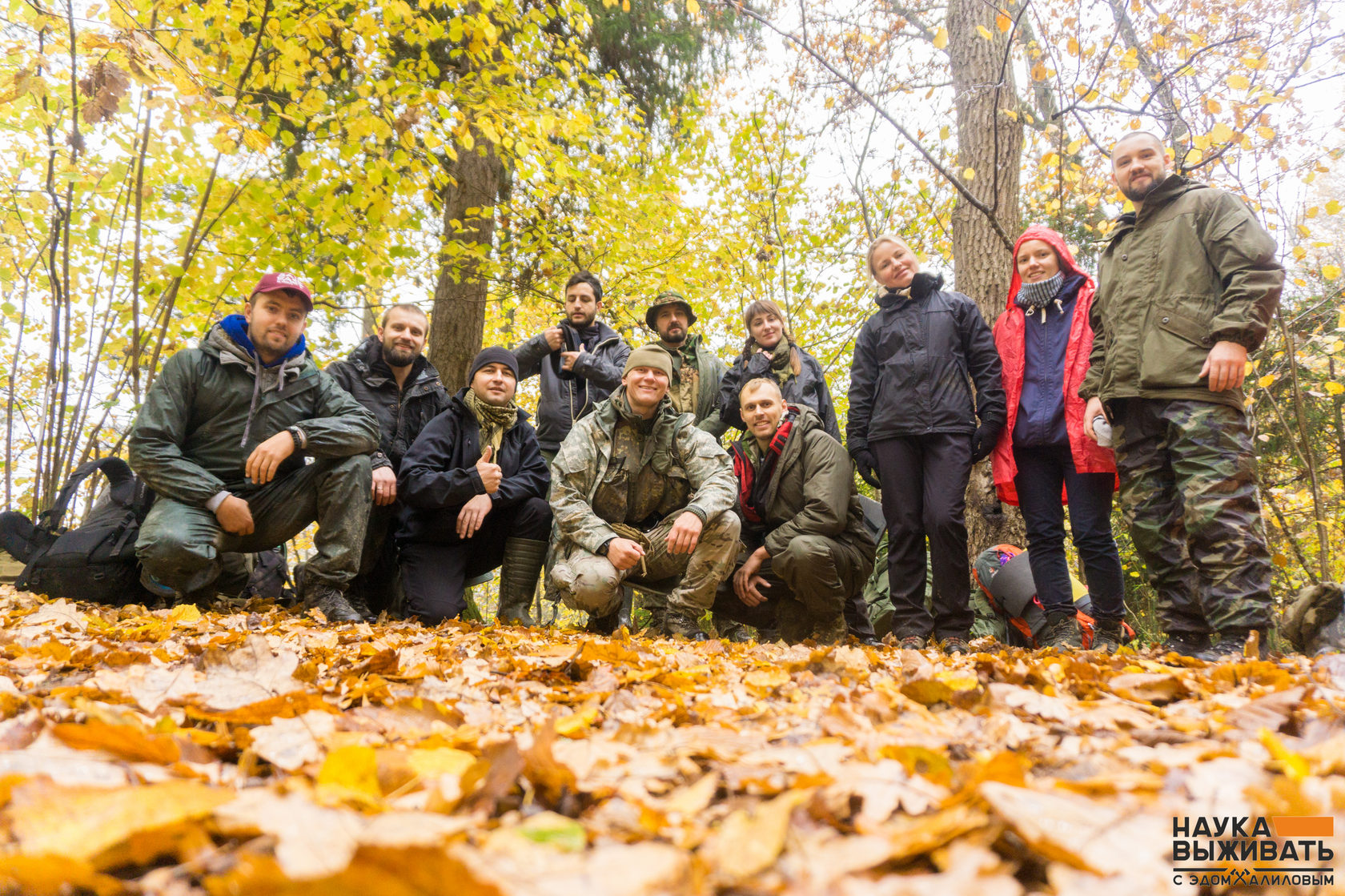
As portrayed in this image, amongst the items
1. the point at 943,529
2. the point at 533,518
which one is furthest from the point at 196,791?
the point at 533,518

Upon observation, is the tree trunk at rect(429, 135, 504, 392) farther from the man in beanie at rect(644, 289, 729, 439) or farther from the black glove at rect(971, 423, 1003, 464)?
the black glove at rect(971, 423, 1003, 464)

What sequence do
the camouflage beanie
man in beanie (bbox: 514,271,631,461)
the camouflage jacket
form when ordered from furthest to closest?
man in beanie (bbox: 514,271,631,461)
the camouflage beanie
the camouflage jacket

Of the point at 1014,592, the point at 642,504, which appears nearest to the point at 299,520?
the point at 642,504

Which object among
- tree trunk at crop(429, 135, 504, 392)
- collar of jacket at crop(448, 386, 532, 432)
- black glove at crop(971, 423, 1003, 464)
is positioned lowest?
black glove at crop(971, 423, 1003, 464)

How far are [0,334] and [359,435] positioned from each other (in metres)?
5.10

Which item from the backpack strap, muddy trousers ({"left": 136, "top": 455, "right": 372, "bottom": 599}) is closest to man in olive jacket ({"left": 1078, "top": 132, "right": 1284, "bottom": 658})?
muddy trousers ({"left": 136, "top": 455, "right": 372, "bottom": 599})

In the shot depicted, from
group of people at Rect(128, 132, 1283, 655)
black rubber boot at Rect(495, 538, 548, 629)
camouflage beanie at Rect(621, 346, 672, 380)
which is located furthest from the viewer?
black rubber boot at Rect(495, 538, 548, 629)

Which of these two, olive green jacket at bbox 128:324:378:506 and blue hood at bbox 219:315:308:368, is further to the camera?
blue hood at bbox 219:315:308:368

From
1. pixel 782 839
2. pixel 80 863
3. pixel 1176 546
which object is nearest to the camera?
pixel 80 863

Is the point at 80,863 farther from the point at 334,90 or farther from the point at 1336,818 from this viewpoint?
the point at 334,90

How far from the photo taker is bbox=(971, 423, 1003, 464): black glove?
365 cm

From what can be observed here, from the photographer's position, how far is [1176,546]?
2955 millimetres

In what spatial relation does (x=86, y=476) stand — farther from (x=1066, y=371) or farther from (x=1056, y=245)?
(x=1056, y=245)

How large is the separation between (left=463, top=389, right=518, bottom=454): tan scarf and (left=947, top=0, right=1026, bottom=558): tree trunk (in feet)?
10.6
